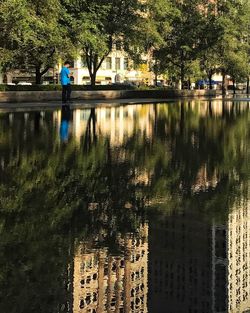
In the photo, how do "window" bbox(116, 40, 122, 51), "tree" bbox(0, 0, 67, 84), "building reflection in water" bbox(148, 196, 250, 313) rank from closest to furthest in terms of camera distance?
"building reflection in water" bbox(148, 196, 250, 313)
"tree" bbox(0, 0, 67, 84)
"window" bbox(116, 40, 122, 51)

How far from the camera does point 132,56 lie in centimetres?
5294

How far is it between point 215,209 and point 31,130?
1050 centimetres

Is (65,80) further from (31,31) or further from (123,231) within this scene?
(123,231)

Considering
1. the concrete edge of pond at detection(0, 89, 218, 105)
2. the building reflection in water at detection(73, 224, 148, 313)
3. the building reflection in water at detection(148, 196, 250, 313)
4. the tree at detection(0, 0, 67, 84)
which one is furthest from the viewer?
the concrete edge of pond at detection(0, 89, 218, 105)

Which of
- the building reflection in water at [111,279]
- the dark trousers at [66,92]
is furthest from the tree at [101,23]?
the building reflection in water at [111,279]

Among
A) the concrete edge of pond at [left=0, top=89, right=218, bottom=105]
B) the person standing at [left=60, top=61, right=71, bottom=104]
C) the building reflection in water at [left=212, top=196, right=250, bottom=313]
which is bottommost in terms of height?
the building reflection in water at [left=212, top=196, right=250, bottom=313]

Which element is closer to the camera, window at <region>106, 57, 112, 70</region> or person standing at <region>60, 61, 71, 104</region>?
person standing at <region>60, 61, 71, 104</region>

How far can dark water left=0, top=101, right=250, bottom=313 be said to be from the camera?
463cm

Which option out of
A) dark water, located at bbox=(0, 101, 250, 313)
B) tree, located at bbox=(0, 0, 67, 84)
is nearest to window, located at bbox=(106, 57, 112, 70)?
tree, located at bbox=(0, 0, 67, 84)

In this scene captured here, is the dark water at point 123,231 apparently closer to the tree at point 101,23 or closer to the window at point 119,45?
the tree at point 101,23

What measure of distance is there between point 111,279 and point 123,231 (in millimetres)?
1515

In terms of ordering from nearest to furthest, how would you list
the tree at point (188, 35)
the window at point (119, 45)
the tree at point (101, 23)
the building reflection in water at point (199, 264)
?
1. the building reflection in water at point (199, 264)
2. the tree at point (101, 23)
3. the window at point (119, 45)
4. the tree at point (188, 35)

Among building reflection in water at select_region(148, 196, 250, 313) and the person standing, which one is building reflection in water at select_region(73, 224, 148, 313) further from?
the person standing

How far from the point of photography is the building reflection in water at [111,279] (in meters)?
4.43
